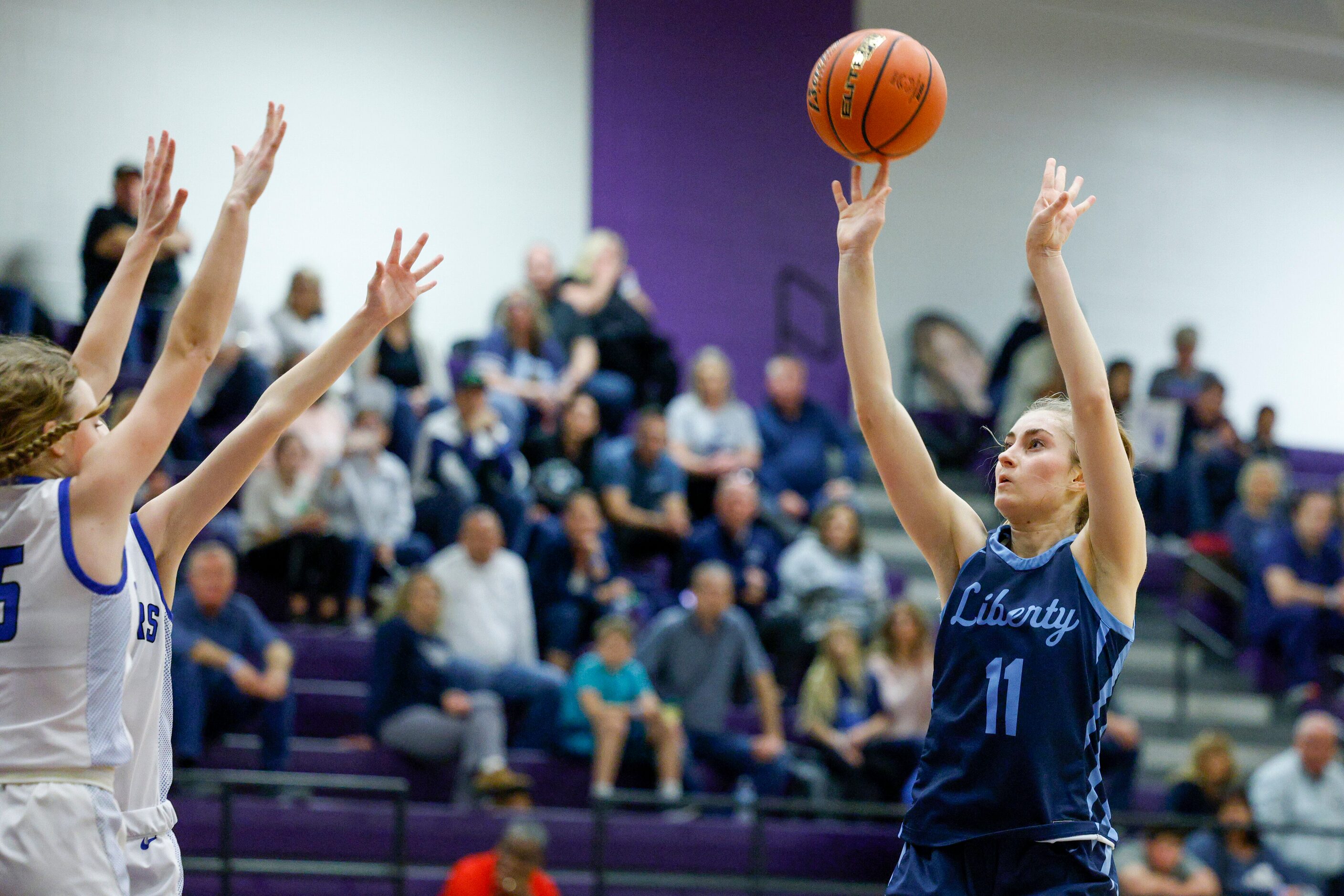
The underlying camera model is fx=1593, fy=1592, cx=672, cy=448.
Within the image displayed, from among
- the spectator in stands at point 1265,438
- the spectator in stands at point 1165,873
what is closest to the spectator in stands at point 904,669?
the spectator in stands at point 1165,873

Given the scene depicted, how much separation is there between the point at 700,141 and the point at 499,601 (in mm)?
5758

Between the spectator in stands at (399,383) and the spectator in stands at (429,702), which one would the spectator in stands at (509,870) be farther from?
the spectator in stands at (399,383)

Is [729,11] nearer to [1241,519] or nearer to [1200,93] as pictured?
[1200,93]

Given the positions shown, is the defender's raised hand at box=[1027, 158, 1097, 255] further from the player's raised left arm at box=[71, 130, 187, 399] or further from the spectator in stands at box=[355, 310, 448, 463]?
the spectator in stands at box=[355, 310, 448, 463]

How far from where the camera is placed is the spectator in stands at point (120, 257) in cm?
867

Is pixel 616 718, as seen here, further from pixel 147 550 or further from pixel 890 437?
pixel 147 550

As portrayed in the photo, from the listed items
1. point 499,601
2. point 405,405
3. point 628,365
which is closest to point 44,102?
point 405,405

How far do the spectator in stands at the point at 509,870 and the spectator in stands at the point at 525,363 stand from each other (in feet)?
10.6

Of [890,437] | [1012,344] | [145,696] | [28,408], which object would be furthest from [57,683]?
[1012,344]

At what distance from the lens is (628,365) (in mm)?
9844

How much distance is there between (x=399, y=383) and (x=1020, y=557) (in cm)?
682

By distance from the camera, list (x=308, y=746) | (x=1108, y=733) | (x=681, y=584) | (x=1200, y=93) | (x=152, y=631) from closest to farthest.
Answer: (x=152, y=631), (x=308, y=746), (x=1108, y=733), (x=681, y=584), (x=1200, y=93)

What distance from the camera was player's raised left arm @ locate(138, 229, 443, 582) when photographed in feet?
8.32

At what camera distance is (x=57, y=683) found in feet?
7.66
